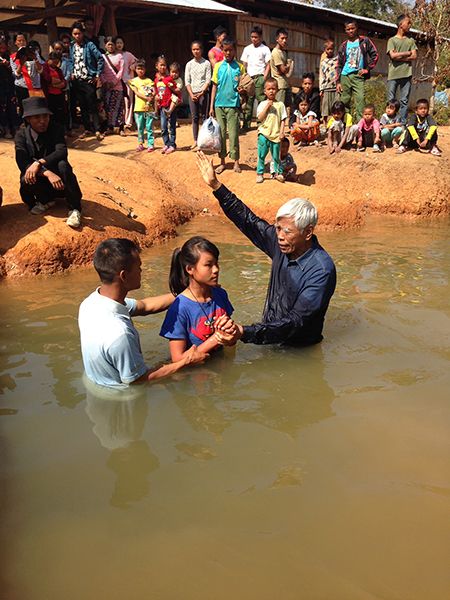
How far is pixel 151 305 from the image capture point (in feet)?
12.6

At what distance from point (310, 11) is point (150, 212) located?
439 inches

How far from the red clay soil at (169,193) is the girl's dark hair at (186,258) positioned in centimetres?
368

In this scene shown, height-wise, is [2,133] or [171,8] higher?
[171,8]

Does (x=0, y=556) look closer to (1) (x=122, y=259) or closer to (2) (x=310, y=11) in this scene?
(1) (x=122, y=259)

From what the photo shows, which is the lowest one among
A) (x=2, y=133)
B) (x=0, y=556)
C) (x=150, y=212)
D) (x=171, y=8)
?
(x=0, y=556)

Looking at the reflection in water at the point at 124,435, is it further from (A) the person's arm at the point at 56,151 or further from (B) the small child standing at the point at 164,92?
(B) the small child standing at the point at 164,92

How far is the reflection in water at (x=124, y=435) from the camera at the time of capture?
280cm

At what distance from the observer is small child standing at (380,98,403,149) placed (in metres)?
11.8

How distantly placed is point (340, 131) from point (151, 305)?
903 centimetres

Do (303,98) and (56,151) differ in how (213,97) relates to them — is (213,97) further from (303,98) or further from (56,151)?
(56,151)

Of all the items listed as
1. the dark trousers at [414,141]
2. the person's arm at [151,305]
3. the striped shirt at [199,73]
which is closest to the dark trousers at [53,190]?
the person's arm at [151,305]

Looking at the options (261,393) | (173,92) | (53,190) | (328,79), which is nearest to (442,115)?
(328,79)

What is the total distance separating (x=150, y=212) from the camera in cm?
879

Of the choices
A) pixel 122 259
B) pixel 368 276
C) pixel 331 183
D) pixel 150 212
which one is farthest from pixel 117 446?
pixel 331 183
